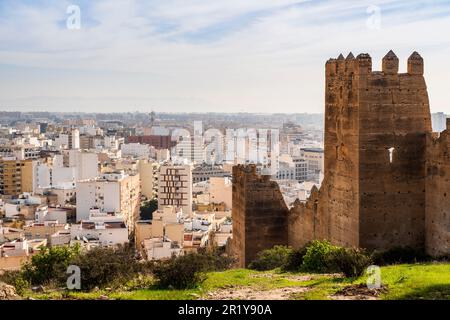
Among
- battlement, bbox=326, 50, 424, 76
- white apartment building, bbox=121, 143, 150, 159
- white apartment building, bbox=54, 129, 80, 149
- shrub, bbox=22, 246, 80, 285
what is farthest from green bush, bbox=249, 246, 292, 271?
white apartment building, bbox=54, 129, 80, 149

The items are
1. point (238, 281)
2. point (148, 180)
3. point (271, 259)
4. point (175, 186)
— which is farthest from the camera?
point (148, 180)

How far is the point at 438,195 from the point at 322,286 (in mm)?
6097

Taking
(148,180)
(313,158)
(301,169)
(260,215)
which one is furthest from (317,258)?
(313,158)

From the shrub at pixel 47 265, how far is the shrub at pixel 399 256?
6.47 metres

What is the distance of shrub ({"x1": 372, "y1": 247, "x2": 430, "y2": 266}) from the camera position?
1538cm

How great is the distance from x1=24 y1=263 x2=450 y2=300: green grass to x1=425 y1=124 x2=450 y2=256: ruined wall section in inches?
95.2

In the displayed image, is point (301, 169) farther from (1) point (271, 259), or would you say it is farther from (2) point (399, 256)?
(2) point (399, 256)

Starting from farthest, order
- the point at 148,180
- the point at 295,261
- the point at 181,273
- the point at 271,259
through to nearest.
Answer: the point at 148,180 < the point at 271,259 < the point at 295,261 < the point at 181,273

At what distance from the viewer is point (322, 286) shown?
420 inches

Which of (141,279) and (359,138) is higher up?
(359,138)

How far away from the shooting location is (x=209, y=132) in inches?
4286

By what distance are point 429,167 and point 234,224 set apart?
8086 millimetres
